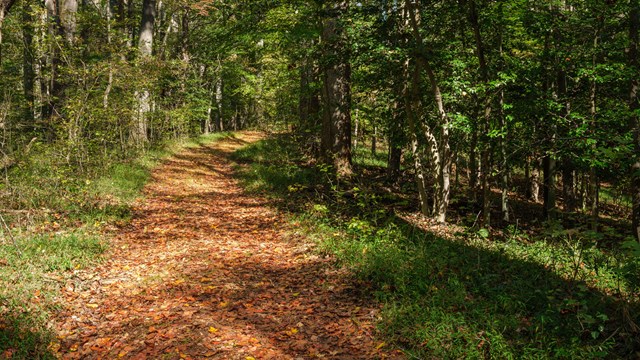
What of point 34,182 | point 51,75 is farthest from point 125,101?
point 34,182

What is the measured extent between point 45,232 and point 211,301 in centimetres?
351

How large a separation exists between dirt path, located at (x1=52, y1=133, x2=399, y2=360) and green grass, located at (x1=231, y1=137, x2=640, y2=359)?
0.43 meters

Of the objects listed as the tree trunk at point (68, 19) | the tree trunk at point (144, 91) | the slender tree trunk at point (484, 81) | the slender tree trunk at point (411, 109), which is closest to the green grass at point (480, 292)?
the slender tree trunk at point (411, 109)

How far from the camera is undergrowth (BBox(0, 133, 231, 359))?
4.45 metres

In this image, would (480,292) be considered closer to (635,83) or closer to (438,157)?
(438,157)

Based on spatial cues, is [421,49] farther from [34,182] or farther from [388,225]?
[34,182]

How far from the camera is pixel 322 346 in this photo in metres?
4.43

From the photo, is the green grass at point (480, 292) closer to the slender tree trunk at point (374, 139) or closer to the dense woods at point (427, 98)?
the dense woods at point (427, 98)

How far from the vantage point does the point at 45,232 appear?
6766mm

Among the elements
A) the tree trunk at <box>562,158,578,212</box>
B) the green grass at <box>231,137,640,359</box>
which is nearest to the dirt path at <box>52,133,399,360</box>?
the green grass at <box>231,137,640,359</box>

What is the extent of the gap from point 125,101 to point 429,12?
9126 mm

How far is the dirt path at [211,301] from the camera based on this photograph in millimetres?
4402

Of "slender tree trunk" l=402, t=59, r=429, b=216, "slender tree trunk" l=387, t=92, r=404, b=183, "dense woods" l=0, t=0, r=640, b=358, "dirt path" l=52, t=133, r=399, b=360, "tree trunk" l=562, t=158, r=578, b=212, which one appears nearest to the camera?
"dirt path" l=52, t=133, r=399, b=360

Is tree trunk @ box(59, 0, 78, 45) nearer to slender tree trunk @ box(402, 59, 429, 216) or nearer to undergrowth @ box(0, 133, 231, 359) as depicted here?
undergrowth @ box(0, 133, 231, 359)
